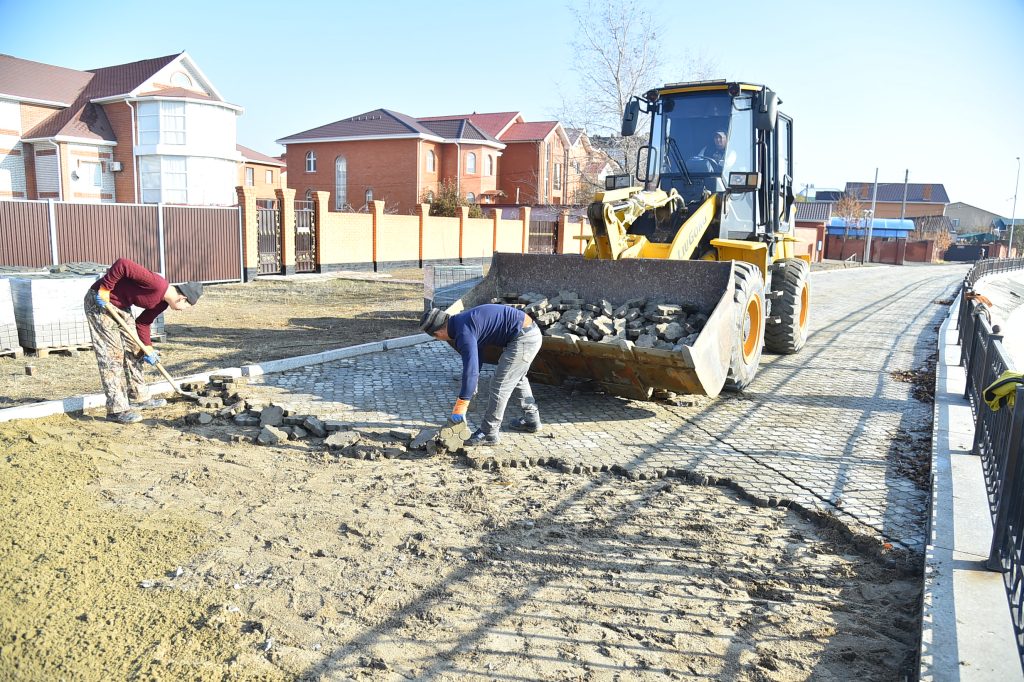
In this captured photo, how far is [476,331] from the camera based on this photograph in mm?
5965

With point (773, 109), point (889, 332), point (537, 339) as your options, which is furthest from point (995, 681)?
point (889, 332)

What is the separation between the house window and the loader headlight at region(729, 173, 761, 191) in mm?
29658

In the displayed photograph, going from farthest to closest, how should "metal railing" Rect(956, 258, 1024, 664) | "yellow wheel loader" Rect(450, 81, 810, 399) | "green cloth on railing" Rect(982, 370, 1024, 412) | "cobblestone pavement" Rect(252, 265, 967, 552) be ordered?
"yellow wheel loader" Rect(450, 81, 810, 399), "cobblestone pavement" Rect(252, 265, 967, 552), "green cloth on railing" Rect(982, 370, 1024, 412), "metal railing" Rect(956, 258, 1024, 664)

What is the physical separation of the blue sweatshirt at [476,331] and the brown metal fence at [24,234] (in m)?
13.6

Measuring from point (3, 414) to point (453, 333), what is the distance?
155 inches

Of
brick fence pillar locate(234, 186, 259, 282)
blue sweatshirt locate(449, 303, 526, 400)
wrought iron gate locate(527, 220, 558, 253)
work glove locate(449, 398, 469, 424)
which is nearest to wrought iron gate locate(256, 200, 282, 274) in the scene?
brick fence pillar locate(234, 186, 259, 282)

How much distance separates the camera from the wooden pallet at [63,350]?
29.4ft

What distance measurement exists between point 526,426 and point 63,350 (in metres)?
6.43

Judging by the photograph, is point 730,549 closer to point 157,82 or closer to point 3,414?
point 3,414

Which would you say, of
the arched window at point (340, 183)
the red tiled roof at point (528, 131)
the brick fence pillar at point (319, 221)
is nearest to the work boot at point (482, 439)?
the brick fence pillar at point (319, 221)

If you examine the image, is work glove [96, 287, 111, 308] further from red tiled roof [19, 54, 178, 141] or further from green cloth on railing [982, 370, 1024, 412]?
red tiled roof [19, 54, 178, 141]

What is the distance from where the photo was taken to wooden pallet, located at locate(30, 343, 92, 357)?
29.4 feet

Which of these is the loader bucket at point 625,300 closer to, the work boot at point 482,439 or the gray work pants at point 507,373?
the gray work pants at point 507,373

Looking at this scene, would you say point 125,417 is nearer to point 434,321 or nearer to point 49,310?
point 434,321
